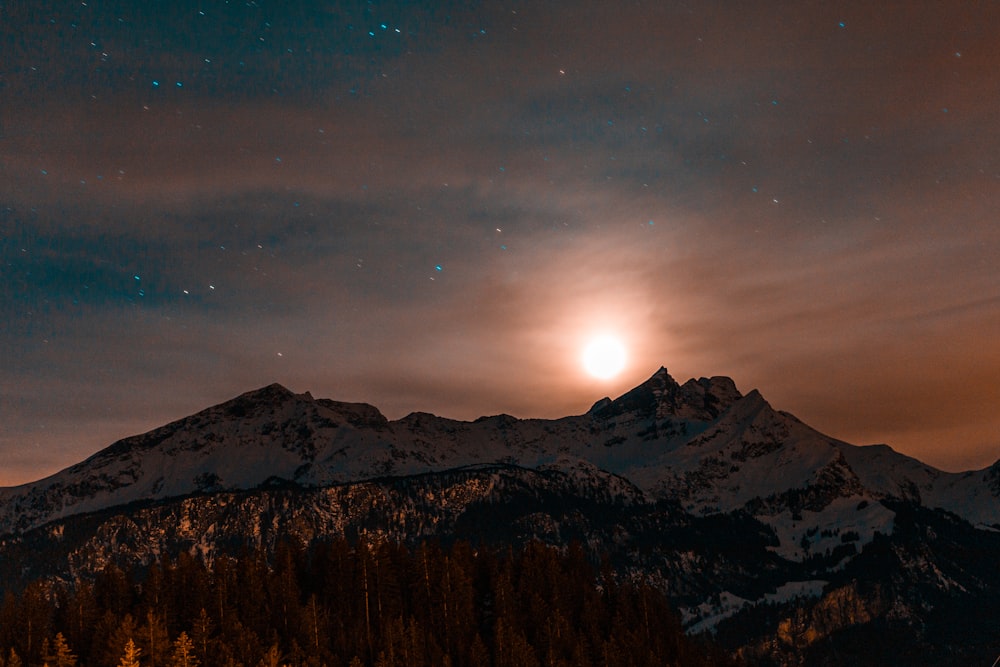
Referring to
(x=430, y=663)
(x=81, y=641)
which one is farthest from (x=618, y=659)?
(x=81, y=641)

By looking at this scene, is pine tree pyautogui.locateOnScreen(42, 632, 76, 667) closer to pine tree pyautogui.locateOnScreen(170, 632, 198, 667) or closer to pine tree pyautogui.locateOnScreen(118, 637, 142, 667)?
pine tree pyautogui.locateOnScreen(118, 637, 142, 667)

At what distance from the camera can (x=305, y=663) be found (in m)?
163

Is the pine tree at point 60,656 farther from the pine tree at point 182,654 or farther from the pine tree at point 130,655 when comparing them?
the pine tree at point 182,654

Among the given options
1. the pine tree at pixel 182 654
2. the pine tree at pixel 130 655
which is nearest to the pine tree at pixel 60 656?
the pine tree at pixel 130 655

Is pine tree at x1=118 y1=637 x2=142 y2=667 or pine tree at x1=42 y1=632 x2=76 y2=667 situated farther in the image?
pine tree at x1=42 y1=632 x2=76 y2=667

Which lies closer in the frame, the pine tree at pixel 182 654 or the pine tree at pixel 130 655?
the pine tree at pixel 130 655

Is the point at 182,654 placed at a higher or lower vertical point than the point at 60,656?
lower

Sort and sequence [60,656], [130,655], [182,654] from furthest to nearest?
1. [60,656]
2. [182,654]
3. [130,655]

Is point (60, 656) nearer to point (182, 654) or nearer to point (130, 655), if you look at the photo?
point (182, 654)

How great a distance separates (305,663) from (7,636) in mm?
49122

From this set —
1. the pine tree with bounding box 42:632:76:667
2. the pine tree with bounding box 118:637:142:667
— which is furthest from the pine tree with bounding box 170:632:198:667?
the pine tree with bounding box 42:632:76:667

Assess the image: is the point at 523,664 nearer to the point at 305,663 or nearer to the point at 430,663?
the point at 430,663

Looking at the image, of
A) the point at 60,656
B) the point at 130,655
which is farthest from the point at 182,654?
the point at 60,656

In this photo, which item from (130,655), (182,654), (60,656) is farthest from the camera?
(60,656)
